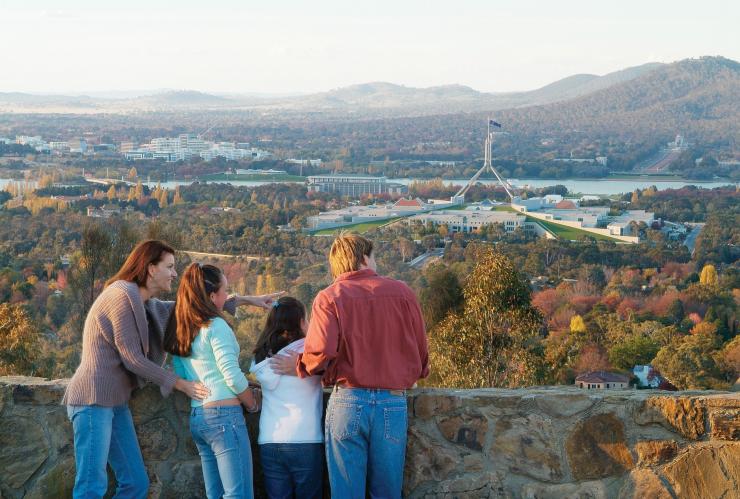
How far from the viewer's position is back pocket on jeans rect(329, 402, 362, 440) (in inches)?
120

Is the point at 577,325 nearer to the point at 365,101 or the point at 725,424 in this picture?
the point at 725,424

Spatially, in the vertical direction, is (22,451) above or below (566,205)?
above

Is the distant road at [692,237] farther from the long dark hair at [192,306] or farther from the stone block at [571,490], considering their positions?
the long dark hair at [192,306]

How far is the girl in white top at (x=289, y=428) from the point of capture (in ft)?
10.4

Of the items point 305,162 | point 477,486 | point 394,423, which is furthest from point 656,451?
point 305,162

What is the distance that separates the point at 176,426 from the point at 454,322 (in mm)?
7407

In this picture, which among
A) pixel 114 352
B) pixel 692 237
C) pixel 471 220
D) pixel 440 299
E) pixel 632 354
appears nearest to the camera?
pixel 114 352

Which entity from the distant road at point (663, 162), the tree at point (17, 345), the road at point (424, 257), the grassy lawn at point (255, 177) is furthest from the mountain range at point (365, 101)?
the tree at point (17, 345)

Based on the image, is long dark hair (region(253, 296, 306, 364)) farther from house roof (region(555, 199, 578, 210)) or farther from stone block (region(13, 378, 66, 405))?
house roof (region(555, 199, 578, 210))

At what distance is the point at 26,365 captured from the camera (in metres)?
12.8

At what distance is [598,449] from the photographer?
321 centimetres

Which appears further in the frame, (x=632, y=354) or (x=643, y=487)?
(x=632, y=354)

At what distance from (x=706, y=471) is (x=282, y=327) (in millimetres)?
1375

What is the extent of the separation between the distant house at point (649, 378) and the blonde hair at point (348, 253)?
472 inches
